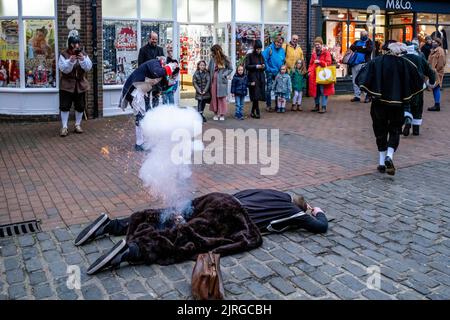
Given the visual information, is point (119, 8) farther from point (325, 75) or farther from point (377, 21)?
point (377, 21)

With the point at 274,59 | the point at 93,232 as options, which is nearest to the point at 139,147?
the point at 93,232

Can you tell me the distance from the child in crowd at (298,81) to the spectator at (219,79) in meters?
2.36

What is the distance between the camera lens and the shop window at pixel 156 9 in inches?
531

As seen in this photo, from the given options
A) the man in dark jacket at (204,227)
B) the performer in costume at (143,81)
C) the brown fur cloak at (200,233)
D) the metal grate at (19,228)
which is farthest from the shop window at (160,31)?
the brown fur cloak at (200,233)

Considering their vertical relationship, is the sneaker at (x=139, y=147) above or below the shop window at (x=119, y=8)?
below

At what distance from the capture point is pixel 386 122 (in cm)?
768

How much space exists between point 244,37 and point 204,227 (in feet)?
39.4

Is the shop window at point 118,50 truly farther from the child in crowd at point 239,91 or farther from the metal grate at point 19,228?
the metal grate at point 19,228

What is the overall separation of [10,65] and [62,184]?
6915mm

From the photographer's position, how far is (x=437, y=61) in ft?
49.2

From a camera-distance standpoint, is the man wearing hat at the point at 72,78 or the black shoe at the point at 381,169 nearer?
the black shoe at the point at 381,169

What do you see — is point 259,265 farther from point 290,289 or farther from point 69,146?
point 69,146

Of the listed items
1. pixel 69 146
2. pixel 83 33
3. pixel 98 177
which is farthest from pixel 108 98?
pixel 98 177

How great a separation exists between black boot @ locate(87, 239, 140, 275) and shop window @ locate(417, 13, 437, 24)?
61.5 ft
